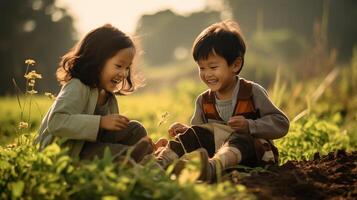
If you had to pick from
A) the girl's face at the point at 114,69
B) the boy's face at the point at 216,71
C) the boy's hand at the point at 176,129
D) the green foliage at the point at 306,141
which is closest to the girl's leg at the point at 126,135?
the girl's face at the point at 114,69

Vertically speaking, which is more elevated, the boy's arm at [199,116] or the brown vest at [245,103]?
the brown vest at [245,103]

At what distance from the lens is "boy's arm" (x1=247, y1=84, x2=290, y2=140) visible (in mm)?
3598

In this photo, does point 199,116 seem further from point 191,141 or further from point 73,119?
point 73,119

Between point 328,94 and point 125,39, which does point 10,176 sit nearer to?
point 125,39

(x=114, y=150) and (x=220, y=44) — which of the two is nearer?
(x=114, y=150)

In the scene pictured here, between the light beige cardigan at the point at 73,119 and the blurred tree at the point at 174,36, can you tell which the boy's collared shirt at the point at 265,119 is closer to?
the light beige cardigan at the point at 73,119

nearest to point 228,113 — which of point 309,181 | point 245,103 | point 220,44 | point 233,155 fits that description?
point 245,103

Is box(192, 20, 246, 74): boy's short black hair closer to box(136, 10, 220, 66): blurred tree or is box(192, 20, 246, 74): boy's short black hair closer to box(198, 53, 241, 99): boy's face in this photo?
box(198, 53, 241, 99): boy's face

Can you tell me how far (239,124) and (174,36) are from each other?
55.0 metres

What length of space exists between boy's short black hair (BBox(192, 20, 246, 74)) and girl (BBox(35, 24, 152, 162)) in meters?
0.50

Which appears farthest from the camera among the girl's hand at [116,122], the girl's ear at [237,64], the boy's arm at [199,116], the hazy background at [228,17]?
the hazy background at [228,17]

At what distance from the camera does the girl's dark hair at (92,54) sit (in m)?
3.55

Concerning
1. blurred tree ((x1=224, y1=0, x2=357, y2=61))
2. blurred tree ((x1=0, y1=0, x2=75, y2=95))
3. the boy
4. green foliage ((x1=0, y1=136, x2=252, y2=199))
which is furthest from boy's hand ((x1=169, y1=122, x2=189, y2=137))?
blurred tree ((x1=224, y1=0, x2=357, y2=61))

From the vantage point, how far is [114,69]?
140 inches
